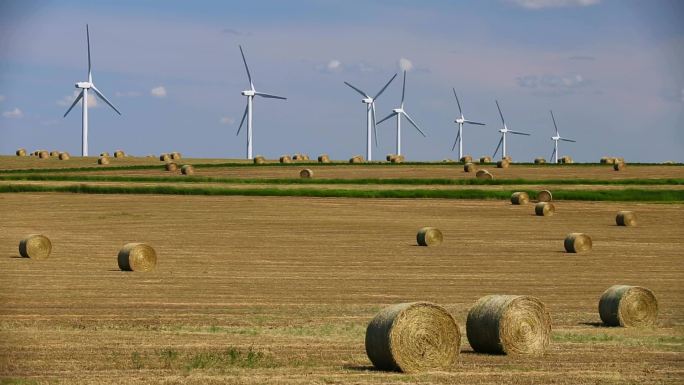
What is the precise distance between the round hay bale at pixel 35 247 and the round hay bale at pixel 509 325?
84.5 ft

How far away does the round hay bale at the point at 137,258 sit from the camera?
4116cm

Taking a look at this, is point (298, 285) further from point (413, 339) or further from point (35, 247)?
point (413, 339)

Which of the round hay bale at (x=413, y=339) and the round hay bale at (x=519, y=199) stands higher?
the round hay bale at (x=519, y=199)

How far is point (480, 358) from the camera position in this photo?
22.5m

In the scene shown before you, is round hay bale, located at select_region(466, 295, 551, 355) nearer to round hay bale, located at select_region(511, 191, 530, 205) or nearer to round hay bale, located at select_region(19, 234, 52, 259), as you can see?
round hay bale, located at select_region(19, 234, 52, 259)

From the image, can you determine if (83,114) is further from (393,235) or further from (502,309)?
(502,309)

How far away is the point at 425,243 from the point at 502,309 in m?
30.7

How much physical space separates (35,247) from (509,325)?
1052 inches

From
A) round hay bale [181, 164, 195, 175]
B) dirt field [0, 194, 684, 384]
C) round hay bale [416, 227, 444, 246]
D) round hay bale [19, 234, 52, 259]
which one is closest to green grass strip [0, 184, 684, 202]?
dirt field [0, 194, 684, 384]

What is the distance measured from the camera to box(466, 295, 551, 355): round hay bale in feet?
74.0

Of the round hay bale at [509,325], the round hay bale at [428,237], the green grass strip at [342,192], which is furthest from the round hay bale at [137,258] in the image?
the green grass strip at [342,192]

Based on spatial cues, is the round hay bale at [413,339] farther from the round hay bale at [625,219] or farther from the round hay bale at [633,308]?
the round hay bale at [625,219]

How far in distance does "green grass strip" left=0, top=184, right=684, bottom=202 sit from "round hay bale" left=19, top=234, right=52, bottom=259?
3719 cm

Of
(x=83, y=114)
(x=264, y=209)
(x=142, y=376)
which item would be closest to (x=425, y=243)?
(x=264, y=209)
